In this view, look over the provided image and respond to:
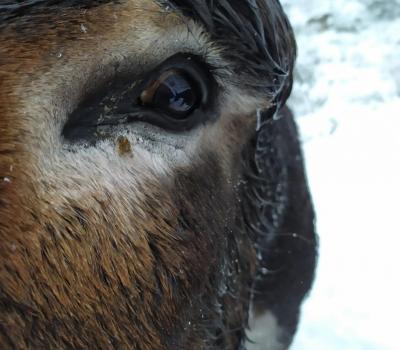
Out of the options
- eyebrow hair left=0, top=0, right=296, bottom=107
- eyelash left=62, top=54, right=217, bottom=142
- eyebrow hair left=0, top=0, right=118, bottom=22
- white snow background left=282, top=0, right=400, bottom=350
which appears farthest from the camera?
white snow background left=282, top=0, right=400, bottom=350

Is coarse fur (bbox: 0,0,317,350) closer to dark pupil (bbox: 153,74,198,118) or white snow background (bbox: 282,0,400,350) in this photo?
dark pupil (bbox: 153,74,198,118)

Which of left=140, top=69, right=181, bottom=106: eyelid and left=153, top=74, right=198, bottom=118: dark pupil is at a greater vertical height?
left=140, top=69, right=181, bottom=106: eyelid

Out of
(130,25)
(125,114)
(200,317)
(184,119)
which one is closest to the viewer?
(130,25)

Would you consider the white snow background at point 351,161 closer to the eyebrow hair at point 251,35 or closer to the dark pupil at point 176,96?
the eyebrow hair at point 251,35

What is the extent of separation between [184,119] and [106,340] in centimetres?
56

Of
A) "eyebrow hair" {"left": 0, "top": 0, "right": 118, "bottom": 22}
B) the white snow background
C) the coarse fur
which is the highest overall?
"eyebrow hair" {"left": 0, "top": 0, "right": 118, "bottom": 22}

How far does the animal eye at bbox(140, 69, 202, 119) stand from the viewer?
1.66 metres

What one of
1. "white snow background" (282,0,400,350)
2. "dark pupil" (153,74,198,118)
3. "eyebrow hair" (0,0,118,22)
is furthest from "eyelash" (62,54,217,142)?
"white snow background" (282,0,400,350)

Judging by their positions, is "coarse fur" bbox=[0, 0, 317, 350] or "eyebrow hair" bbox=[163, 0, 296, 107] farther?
"eyebrow hair" bbox=[163, 0, 296, 107]

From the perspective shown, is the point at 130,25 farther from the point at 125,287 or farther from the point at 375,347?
the point at 375,347

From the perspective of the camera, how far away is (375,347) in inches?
145

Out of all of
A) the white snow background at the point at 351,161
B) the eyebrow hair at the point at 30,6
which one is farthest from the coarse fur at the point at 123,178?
the white snow background at the point at 351,161

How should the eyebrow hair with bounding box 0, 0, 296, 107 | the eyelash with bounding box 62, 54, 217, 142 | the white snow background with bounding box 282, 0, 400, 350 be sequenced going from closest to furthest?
the eyelash with bounding box 62, 54, 217, 142, the eyebrow hair with bounding box 0, 0, 296, 107, the white snow background with bounding box 282, 0, 400, 350

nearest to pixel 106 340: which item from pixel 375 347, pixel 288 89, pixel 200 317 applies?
pixel 200 317
